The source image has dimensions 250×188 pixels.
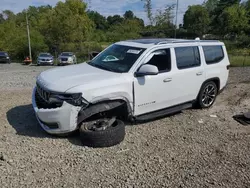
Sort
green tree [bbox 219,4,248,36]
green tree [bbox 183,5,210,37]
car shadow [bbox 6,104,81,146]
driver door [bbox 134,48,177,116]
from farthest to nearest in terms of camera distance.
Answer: green tree [bbox 183,5,210,37], green tree [bbox 219,4,248,36], driver door [bbox 134,48,177,116], car shadow [bbox 6,104,81,146]

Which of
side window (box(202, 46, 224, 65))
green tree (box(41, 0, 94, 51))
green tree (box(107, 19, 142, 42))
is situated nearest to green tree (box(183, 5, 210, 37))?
green tree (box(107, 19, 142, 42))

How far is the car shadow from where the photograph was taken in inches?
163

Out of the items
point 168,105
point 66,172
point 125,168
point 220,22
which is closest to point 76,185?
point 66,172

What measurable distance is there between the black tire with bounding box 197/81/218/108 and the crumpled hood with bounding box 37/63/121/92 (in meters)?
2.37

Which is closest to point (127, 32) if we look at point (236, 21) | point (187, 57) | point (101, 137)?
point (236, 21)

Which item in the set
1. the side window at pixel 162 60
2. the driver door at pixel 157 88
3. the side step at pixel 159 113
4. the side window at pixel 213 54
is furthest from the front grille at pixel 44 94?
the side window at pixel 213 54

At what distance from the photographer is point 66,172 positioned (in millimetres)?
3137

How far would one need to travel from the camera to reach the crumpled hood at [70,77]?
382cm

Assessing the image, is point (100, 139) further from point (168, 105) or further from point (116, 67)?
point (168, 105)

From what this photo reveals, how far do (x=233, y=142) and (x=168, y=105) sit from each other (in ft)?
4.57

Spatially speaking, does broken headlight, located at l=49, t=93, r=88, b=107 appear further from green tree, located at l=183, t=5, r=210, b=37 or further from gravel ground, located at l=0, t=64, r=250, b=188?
green tree, located at l=183, t=5, r=210, b=37

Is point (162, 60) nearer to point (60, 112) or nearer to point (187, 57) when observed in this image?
point (187, 57)

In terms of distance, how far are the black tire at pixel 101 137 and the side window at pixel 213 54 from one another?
2947mm

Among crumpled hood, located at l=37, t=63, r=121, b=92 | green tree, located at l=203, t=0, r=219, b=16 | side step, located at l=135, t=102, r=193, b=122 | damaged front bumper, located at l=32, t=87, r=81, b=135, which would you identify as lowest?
side step, located at l=135, t=102, r=193, b=122
